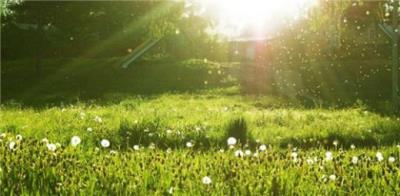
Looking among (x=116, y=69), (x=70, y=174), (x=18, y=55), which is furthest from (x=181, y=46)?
(x=70, y=174)

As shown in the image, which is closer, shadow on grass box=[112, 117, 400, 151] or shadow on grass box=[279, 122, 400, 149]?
shadow on grass box=[112, 117, 400, 151]

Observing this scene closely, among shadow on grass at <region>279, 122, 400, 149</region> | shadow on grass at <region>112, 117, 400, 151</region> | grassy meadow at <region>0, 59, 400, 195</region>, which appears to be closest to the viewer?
grassy meadow at <region>0, 59, 400, 195</region>

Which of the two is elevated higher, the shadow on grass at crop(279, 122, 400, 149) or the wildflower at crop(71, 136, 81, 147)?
the wildflower at crop(71, 136, 81, 147)

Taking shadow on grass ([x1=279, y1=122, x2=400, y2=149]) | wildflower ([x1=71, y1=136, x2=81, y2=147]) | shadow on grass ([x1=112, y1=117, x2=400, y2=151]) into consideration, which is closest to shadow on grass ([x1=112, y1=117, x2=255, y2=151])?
shadow on grass ([x1=112, y1=117, x2=400, y2=151])

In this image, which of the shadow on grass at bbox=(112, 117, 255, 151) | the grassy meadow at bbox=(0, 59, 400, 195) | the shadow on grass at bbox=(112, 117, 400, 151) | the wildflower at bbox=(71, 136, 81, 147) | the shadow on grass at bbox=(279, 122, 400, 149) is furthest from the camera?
the shadow on grass at bbox=(279, 122, 400, 149)

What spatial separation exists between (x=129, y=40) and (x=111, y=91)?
48.1 ft

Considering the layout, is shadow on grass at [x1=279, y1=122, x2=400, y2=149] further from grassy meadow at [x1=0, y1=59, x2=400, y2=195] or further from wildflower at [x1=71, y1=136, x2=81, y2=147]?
wildflower at [x1=71, y1=136, x2=81, y2=147]

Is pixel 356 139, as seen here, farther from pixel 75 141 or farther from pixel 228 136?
pixel 75 141

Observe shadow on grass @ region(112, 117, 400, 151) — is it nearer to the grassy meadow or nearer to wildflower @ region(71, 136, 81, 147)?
the grassy meadow

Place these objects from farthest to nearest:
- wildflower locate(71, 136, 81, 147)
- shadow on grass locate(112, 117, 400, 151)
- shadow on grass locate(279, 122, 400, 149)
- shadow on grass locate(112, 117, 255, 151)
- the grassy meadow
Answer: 1. shadow on grass locate(279, 122, 400, 149)
2. shadow on grass locate(112, 117, 400, 151)
3. shadow on grass locate(112, 117, 255, 151)
4. wildflower locate(71, 136, 81, 147)
5. the grassy meadow

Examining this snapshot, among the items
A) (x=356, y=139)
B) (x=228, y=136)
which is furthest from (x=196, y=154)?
(x=356, y=139)

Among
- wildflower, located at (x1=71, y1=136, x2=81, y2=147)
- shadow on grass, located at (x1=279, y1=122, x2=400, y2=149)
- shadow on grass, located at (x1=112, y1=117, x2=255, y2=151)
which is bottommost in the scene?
shadow on grass, located at (x1=279, y1=122, x2=400, y2=149)

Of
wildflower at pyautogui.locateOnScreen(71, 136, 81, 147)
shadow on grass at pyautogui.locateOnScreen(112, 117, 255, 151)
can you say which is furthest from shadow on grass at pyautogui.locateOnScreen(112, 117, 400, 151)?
wildflower at pyautogui.locateOnScreen(71, 136, 81, 147)

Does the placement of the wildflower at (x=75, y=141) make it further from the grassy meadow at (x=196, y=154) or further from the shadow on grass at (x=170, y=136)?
the shadow on grass at (x=170, y=136)
